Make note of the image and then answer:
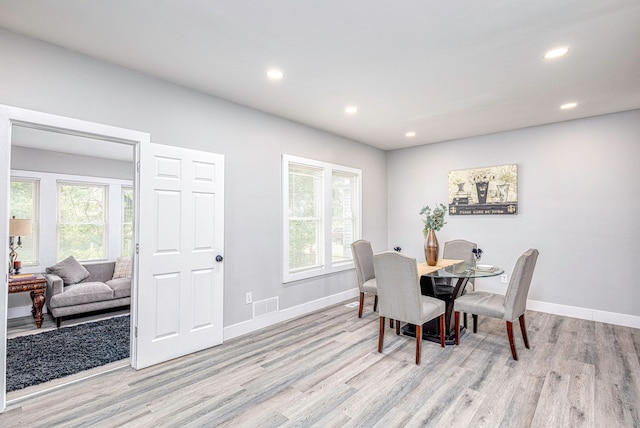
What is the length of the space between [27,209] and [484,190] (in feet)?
23.4

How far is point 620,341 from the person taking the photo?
3338mm

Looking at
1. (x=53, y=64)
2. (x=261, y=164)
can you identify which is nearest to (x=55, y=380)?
(x=53, y=64)

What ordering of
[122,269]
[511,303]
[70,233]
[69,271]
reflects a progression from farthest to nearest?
1. [70,233]
2. [122,269]
3. [69,271]
4. [511,303]

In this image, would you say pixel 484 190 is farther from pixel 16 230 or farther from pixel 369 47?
pixel 16 230

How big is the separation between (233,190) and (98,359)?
2.06m

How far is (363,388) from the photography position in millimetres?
2451

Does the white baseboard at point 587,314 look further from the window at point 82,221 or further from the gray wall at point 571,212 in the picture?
the window at point 82,221

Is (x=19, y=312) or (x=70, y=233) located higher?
(x=70, y=233)

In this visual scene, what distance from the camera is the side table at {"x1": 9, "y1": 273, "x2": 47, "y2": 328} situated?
3864 millimetres

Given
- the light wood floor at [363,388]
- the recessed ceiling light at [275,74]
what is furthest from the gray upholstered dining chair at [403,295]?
the recessed ceiling light at [275,74]

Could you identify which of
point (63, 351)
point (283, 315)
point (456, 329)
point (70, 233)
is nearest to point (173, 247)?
point (63, 351)

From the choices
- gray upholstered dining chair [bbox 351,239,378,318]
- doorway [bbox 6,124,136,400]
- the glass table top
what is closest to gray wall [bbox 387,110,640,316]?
the glass table top

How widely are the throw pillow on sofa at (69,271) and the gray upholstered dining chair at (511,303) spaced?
16.8 ft

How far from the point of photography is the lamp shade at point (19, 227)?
4211 millimetres
